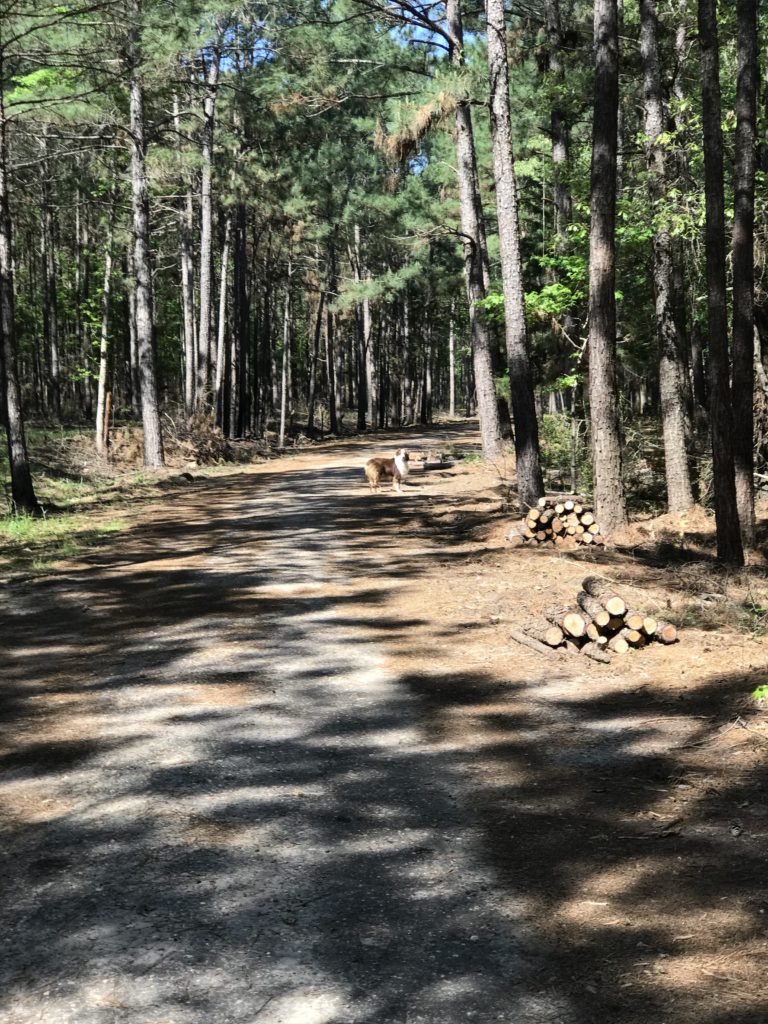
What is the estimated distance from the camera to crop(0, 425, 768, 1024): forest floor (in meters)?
3.50

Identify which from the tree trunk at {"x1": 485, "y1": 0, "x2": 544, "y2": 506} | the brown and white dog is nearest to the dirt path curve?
the tree trunk at {"x1": 485, "y1": 0, "x2": 544, "y2": 506}

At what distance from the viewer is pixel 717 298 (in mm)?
11305

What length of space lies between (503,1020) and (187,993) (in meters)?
1.20

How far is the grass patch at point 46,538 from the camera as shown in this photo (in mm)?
12711

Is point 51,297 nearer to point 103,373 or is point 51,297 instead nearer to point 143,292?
point 103,373

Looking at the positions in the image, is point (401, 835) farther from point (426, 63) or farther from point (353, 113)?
point (353, 113)

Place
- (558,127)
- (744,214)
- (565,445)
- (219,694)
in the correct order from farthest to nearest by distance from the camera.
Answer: (558,127) < (565,445) < (744,214) < (219,694)

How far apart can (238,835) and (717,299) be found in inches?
368

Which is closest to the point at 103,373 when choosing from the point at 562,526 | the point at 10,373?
the point at 10,373

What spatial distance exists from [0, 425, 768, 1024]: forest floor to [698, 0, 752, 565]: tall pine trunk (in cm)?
90

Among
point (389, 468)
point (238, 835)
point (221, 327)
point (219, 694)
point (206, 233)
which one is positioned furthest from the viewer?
point (221, 327)

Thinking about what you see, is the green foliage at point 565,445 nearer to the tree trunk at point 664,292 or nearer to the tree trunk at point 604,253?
the tree trunk at point 664,292

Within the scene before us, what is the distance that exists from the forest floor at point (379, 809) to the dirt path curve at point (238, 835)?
17 millimetres

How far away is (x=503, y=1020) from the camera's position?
128 inches
